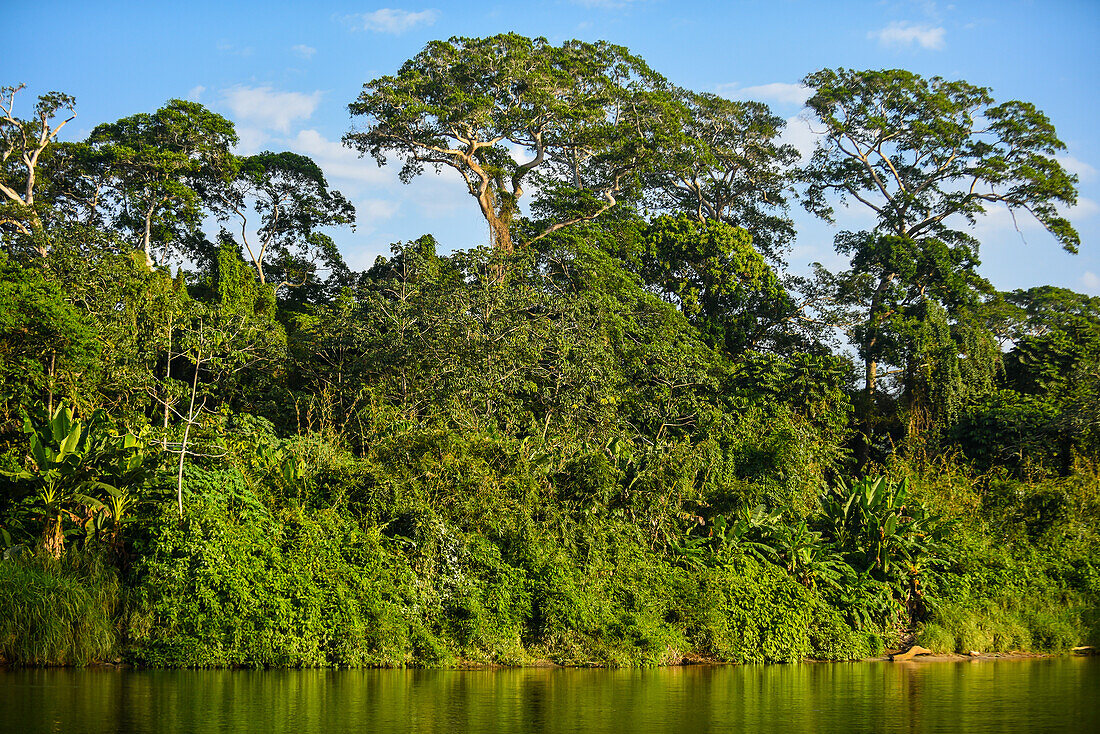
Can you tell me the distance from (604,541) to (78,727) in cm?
932

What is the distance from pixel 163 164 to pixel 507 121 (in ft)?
33.4

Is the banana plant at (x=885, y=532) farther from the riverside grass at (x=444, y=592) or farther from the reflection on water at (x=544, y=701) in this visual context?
the reflection on water at (x=544, y=701)

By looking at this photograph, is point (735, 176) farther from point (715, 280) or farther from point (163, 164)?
point (163, 164)

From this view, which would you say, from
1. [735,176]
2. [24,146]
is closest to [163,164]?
[24,146]

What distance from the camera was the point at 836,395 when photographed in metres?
25.5

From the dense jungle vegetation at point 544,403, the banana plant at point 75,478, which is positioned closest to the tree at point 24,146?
the dense jungle vegetation at point 544,403

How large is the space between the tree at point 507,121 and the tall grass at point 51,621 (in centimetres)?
1829

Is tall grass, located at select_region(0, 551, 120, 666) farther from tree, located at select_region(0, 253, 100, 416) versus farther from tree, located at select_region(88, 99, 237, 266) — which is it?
tree, located at select_region(88, 99, 237, 266)

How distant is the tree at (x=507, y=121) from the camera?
3002 cm

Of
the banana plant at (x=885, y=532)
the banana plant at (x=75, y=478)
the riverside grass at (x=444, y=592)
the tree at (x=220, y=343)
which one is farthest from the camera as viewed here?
the tree at (x=220, y=343)

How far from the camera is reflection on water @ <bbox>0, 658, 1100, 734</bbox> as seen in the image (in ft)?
26.7

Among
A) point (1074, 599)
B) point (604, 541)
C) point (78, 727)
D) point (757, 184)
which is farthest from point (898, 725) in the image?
point (757, 184)

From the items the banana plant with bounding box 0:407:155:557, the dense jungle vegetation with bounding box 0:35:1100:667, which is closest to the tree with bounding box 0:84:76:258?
the dense jungle vegetation with bounding box 0:35:1100:667

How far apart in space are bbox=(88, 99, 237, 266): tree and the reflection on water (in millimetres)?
20435
